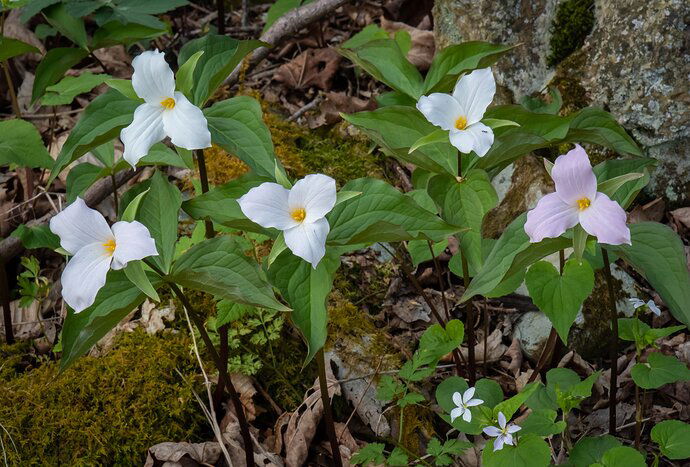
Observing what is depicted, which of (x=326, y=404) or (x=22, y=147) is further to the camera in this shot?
(x=22, y=147)

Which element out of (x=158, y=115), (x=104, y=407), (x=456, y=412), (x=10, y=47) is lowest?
(x=104, y=407)

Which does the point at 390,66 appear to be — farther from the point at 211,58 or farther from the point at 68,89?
the point at 68,89

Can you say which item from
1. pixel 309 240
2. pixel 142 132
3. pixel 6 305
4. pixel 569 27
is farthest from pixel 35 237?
pixel 569 27

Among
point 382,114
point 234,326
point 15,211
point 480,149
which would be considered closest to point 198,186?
point 234,326

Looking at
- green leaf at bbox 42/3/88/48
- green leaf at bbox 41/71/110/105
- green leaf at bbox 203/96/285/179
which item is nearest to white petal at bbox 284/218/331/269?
green leaf at bbox 203/96/285/179

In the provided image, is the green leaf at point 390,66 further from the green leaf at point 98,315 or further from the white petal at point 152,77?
the green leaf at point 98,315

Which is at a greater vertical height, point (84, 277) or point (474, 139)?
point (474, 139)

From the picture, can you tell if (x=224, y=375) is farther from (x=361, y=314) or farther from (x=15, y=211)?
(x=15, y=211)
